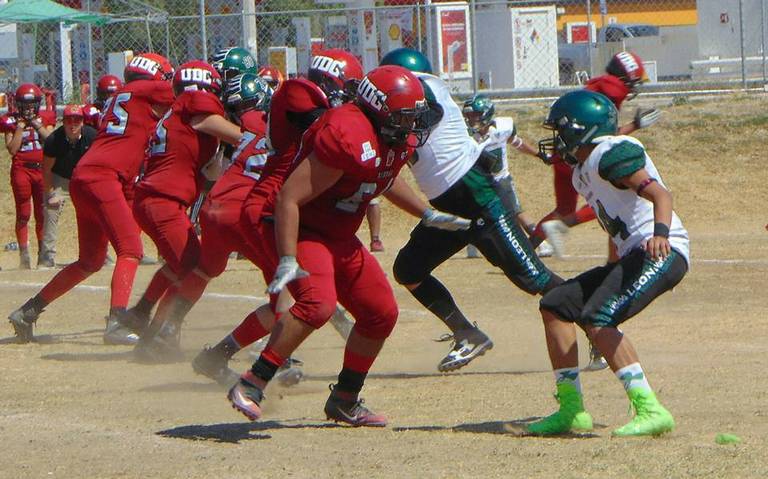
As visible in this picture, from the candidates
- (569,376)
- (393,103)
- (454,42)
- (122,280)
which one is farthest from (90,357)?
(454,42)

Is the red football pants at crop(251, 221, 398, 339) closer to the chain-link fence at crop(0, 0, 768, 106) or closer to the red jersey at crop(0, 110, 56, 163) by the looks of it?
the red jersey at crop(0, 110, 56, 163)

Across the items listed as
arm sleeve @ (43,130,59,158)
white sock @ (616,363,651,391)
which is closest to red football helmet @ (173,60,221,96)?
white sock @ (616,363,651,391)

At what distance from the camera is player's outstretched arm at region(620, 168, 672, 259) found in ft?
19.8

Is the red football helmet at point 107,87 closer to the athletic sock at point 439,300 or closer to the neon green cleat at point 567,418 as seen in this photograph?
the athletic sock at point 439,300

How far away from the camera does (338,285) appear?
21.3 ft

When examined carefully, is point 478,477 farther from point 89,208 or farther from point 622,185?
point 89,208

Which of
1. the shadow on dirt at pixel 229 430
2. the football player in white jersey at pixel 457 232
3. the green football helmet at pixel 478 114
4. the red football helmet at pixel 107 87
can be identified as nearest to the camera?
the shadow on dirt at pixel 229 430

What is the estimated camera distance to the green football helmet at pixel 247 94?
27.7ft

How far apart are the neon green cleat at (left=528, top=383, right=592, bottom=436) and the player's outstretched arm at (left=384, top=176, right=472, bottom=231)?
3.70ft

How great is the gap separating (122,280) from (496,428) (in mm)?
3930

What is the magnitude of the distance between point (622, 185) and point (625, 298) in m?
0.53

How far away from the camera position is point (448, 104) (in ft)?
27.9

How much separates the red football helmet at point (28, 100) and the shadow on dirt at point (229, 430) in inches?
383

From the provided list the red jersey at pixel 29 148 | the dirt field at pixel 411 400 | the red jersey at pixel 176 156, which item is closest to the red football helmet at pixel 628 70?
the dirt field at pixel 411 400
